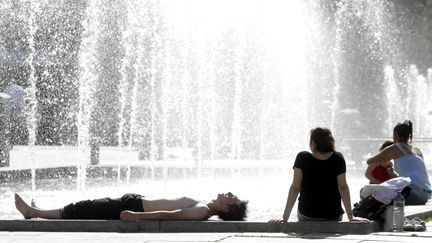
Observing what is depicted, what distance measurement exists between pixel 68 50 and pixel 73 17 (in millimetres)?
1290

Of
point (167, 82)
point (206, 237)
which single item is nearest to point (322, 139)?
point (206, 237)

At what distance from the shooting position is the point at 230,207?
9891 millimetres

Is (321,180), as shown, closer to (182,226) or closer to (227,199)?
(227,199)

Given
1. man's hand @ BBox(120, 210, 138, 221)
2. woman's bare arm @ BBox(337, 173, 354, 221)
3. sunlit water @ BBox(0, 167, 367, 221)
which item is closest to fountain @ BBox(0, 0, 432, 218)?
sunlit water @ BBox(0, 167, 367, 221)

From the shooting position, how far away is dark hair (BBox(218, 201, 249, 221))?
9.89 m

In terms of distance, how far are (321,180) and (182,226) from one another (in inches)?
51.4

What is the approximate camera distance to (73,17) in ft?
117

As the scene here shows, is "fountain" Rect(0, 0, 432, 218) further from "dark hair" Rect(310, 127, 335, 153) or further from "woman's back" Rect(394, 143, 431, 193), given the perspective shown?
"dark hair" Rect(310, 127, 335, 153)

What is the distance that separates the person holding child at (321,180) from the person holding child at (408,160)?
4.83 feet

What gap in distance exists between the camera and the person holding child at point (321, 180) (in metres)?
9.66

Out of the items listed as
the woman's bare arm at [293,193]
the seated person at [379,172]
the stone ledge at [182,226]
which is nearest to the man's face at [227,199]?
the stone ledge at [182,226]

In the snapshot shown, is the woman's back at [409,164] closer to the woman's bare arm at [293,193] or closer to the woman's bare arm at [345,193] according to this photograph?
the woman's bare arm at [345,193]

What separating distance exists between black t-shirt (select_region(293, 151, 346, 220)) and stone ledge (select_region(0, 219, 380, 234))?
0.20 metres

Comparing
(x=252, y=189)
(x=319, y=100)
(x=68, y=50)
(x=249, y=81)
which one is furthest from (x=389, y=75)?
(x=252, y=189)
